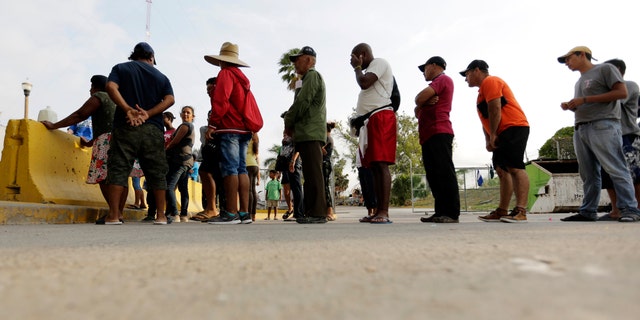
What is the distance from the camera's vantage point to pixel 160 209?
442cm

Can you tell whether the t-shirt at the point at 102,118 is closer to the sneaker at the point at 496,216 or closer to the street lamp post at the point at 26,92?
the sneaker at the point at 496,216

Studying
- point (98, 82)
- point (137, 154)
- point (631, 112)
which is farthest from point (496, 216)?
point (98, 82)

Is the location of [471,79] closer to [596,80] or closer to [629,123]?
[596,80]

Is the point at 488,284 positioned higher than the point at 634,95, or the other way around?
the point at 634,95

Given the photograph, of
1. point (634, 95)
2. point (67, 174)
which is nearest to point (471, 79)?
point (634, 95)

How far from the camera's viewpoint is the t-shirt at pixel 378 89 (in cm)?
455

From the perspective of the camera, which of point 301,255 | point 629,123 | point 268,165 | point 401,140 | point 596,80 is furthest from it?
point 268,165

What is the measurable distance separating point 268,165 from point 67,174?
5266 cm

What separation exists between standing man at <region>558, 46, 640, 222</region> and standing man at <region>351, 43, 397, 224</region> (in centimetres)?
173

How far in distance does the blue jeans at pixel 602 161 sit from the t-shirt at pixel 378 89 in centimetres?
195

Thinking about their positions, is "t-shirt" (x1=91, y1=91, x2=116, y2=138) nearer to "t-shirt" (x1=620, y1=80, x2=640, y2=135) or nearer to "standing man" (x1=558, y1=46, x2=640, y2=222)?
"standing man" (x1=558, y1=46, x2=640, y2=222)

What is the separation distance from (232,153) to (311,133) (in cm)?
86

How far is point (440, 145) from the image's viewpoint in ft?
14.6

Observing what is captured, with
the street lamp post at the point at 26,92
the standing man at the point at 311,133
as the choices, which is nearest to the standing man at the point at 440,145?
the standing man at the point at 311,133
